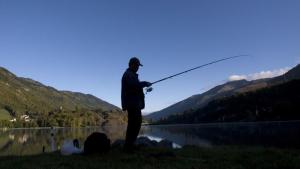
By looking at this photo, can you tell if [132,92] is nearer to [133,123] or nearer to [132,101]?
[132,101]

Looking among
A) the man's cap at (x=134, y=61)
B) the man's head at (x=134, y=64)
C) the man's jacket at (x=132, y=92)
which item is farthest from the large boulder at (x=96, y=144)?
the man's cap at (x=134, y=61)

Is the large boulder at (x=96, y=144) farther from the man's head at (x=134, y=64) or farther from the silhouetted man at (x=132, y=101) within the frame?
the man's head at (x=134, y=64)

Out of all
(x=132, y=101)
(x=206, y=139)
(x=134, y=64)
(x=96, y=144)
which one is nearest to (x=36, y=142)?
(x=206, y=139)

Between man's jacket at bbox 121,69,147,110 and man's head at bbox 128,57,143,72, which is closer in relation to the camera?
man's jacket at bbox 121,69,147,110

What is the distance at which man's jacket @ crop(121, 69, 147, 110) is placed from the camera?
12.5 metres

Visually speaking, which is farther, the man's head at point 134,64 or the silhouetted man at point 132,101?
the man's head at point 134,64

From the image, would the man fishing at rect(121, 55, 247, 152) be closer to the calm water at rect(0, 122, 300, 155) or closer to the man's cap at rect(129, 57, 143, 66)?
the man's cap at rect(129, 57, 143, 66)

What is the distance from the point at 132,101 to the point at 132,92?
12.8 inches

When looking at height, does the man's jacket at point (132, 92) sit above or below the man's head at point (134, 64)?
below

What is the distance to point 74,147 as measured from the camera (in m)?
14.0

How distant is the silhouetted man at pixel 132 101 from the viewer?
12.5 m

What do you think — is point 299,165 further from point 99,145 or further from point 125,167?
point 99,145

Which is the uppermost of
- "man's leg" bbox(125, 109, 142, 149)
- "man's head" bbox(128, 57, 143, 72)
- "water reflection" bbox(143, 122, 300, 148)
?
"man's head" bbox(128, 57, 143, 72)

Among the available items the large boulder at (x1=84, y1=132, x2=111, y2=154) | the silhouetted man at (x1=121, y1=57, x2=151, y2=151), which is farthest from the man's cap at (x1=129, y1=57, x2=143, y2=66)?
the large boulder at (x1=84, y1=132, x2=111, y2=154)
